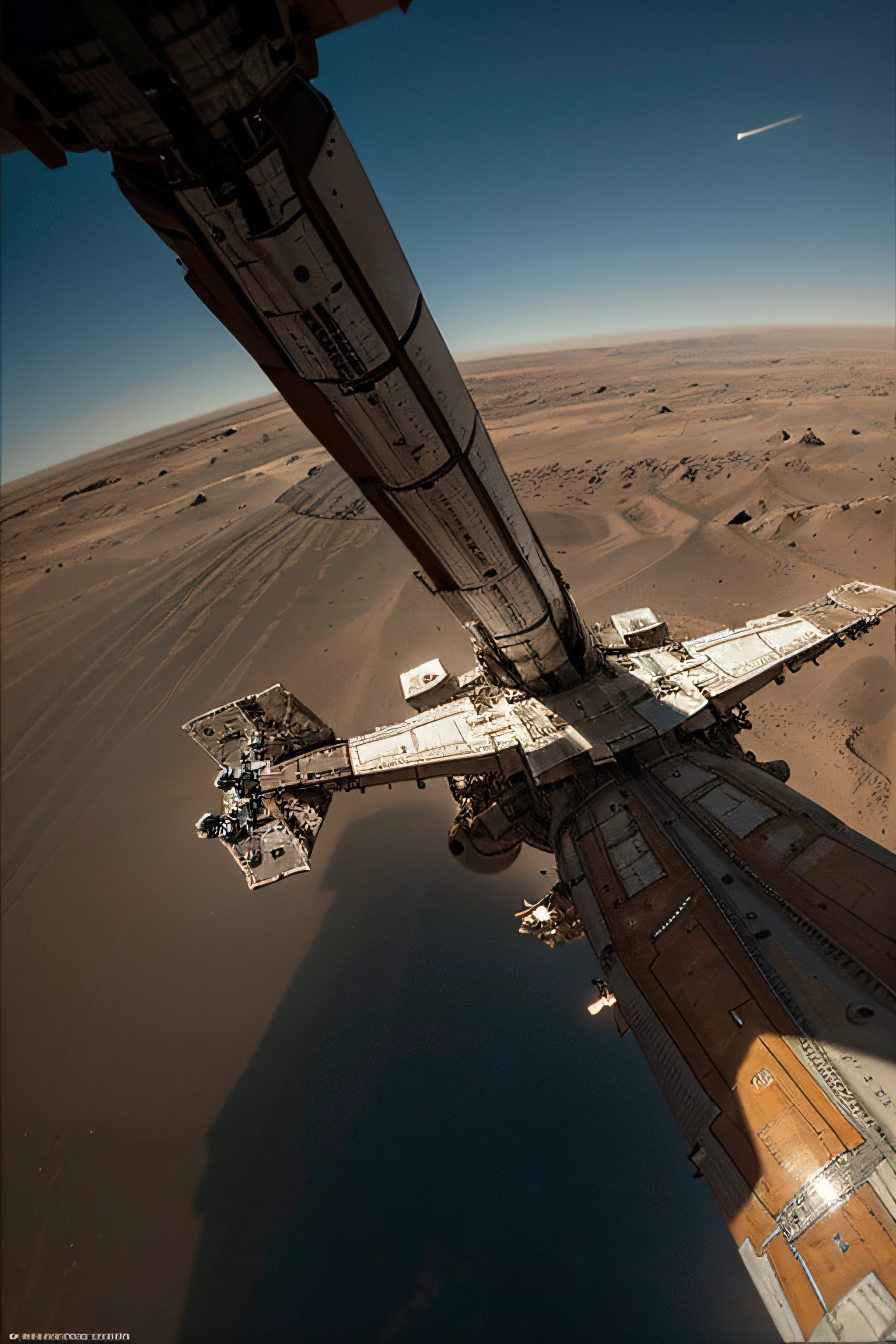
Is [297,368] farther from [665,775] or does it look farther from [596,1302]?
[596,1302]

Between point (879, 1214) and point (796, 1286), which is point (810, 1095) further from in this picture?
point (796, 1286)

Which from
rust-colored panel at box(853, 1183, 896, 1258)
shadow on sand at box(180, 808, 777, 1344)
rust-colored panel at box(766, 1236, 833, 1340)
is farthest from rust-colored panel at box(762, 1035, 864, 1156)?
shadow on sand at box(180, 808, 777, 1344)

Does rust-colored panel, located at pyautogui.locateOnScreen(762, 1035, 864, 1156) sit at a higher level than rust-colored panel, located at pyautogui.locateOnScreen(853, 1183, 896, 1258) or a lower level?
higher

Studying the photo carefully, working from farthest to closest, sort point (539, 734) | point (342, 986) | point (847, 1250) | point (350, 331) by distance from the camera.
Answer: point (342, 986), point (539, 734), point (350, 331), point (847, 1250)

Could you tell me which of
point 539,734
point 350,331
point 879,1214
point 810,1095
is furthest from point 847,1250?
point 350,331

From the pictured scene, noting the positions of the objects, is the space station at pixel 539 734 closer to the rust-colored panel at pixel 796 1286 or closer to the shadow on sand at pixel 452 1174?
the rust-colored panel at pixel 796 1286

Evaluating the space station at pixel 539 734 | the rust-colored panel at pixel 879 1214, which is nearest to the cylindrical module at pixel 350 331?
the space station at pixel 539 734

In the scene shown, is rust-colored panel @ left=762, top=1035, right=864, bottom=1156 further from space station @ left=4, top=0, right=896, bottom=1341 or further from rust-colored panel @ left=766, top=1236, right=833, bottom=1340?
rust-colored panel @ left=766, top=1236, right=833, bottom=1340
